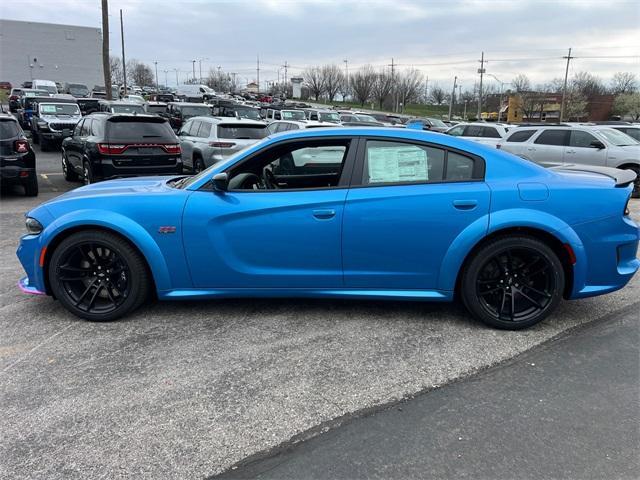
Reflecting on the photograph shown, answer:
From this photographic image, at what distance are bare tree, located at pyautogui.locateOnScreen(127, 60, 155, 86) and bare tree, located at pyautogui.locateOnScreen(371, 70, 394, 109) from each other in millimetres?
52306

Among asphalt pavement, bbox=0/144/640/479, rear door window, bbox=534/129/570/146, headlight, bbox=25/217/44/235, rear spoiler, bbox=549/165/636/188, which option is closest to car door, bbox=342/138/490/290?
asphalt pavement, bbox=0/144/640/479

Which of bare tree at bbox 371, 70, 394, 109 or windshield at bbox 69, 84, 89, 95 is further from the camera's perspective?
bare tree at bbox 371, 70, 394, 109

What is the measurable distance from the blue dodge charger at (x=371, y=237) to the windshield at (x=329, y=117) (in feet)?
66.2

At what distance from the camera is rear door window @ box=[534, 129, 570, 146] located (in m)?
12.7

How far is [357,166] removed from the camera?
157 inches

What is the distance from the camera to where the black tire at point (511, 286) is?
3.86 meters

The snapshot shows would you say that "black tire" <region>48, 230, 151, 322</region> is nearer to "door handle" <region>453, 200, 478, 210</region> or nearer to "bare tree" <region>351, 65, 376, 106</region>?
"door handle" <region>453, 200, 478, 210</region>

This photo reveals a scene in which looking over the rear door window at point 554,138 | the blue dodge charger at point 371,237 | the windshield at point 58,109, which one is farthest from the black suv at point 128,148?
the windshield at point 58,109

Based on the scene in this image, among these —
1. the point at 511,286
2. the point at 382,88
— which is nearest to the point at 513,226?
the point at 511,286

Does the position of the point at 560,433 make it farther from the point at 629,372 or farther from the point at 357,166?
the point at 357,166

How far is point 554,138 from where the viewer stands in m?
12.9

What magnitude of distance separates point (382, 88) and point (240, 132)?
289 ft

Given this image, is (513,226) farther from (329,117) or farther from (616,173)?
(329,117)

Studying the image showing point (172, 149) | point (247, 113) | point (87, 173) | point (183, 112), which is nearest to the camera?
point (172, 149)
